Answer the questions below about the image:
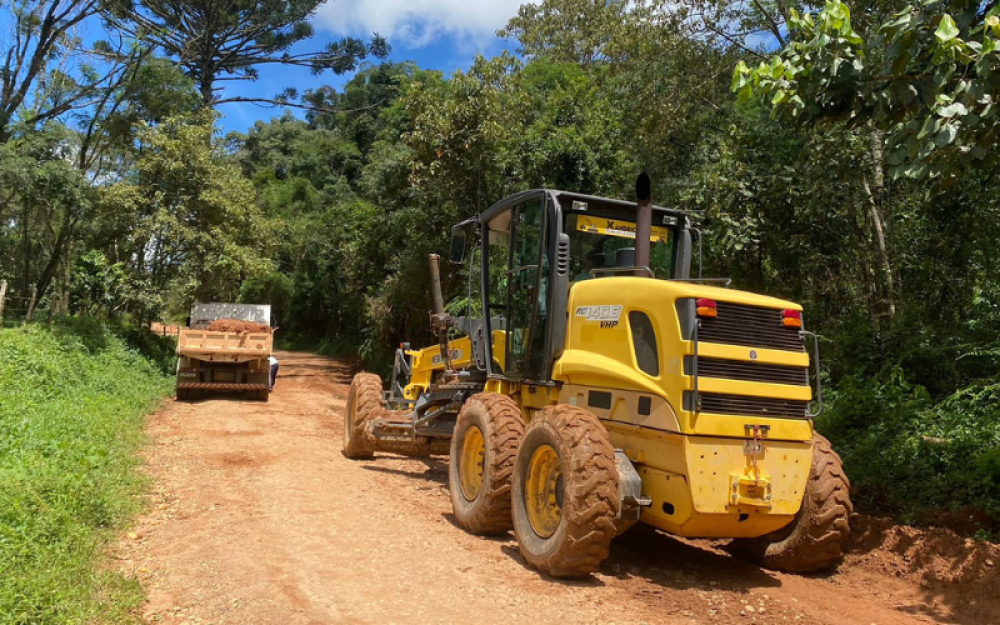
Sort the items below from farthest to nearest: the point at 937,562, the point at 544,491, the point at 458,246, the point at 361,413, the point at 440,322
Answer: the point at 361,413 → the point at 440,322 → the point at 458,246 → the point at 937,562 → the point at 544,491

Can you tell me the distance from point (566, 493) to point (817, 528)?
201 centimetres

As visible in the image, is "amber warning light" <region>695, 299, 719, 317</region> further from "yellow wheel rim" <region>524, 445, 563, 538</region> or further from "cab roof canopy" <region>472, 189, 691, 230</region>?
"cab roof canopy" <region>472, 189, 691, 230</region>

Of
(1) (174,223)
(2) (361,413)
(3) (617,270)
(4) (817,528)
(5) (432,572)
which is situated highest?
(1) (174,223)

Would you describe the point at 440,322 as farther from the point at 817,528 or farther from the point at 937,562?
the point at 937,562

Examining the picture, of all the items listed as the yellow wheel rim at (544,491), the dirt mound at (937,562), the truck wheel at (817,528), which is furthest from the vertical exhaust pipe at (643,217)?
the dirt mound at (937,562)

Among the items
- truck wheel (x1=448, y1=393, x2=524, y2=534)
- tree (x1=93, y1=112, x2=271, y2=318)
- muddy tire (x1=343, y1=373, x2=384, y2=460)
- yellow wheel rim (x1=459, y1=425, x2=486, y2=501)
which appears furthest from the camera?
tree (x1=93, y1=112, x2=271, y2=318)

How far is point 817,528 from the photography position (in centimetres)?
558

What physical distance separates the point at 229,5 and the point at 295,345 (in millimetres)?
17606

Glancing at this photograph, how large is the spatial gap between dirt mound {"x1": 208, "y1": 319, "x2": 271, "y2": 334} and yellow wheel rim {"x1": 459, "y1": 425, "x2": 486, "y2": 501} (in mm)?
11047

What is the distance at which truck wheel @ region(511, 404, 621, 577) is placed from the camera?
496 cm

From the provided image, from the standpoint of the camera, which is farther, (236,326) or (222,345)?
(236,326)

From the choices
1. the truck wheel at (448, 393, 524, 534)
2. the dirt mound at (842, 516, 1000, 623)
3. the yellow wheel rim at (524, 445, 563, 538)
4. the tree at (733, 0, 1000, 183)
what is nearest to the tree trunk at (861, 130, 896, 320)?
the dirt mound at (842, 516, 1000, 623)

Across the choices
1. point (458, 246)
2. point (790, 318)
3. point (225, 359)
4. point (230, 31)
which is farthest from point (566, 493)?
point (230, 31)

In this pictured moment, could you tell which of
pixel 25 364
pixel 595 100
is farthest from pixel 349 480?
pixel 595 100
